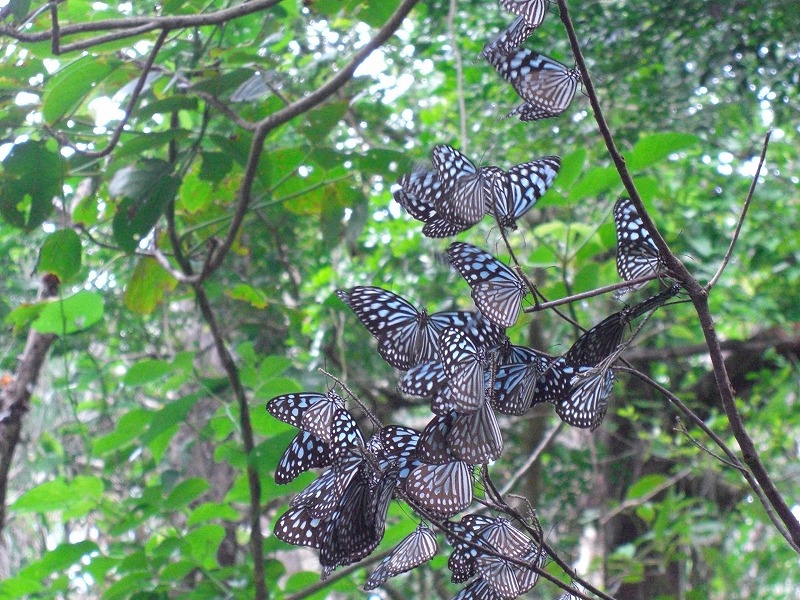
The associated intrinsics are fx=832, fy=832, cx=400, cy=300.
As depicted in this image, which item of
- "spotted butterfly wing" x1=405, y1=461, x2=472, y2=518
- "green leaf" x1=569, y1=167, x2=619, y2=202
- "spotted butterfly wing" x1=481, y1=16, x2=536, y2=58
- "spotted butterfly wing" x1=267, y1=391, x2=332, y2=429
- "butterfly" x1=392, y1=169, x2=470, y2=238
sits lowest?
"green leaf" x1=569, y1=167, x2=619, y2=202

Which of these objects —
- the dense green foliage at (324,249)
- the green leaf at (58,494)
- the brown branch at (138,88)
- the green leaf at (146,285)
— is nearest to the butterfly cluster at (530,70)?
the dense green foliage at (324,249)

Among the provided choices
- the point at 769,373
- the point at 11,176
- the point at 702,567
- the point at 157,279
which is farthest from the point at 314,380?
the point at 702,567

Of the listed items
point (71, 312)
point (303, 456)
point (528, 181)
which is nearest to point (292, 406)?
point (303, 456)

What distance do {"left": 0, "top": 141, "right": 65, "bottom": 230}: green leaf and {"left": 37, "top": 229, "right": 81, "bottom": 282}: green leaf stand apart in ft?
0.16

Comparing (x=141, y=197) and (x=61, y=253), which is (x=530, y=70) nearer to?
(x=141, y=197)

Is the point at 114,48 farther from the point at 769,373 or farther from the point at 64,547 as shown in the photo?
the point at 769,373

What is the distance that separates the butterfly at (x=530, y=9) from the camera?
1.95ft

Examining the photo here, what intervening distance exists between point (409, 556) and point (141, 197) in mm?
950

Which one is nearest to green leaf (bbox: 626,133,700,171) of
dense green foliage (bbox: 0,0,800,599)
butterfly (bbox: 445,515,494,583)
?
dense green foliage (bbox: 0,0,800,599)

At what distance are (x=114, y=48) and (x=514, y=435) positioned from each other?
8.21 ft

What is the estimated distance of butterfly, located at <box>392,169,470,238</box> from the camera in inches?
27.4

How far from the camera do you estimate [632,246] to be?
2.19 feet

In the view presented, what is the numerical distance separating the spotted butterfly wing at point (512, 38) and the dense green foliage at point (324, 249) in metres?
0.25

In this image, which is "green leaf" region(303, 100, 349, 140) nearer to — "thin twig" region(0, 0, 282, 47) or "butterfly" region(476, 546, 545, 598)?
"thin twig" region(0, 0, 282, 47)
